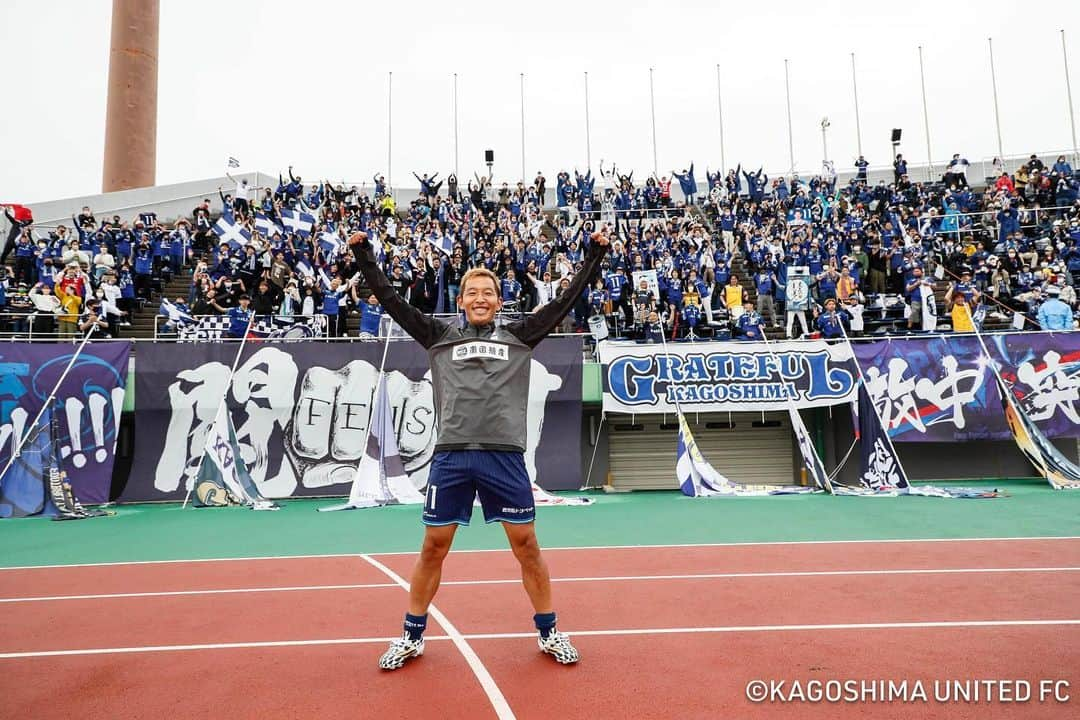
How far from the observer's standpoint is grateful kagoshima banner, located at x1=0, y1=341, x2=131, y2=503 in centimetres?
1262

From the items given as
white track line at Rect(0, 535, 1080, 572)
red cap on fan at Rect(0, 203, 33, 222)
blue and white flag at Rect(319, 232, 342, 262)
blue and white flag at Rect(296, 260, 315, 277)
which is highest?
red cap on fan at Rect(0, 203, 33, 222)

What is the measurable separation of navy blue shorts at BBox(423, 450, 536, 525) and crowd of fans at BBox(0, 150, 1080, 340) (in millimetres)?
11677

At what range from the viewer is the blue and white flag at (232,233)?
17609 millimetres

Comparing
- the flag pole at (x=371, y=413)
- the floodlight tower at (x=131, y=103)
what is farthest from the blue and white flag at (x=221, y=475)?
the floodlight tower at (x=131, y=103)

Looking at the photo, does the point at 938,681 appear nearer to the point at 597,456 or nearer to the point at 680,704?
the point at 680,704

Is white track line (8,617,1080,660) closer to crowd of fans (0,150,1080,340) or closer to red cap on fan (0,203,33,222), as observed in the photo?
crowd of fans (0,150,1080,340)

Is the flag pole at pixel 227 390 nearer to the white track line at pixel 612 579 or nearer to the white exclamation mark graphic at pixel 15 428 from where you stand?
the white exclamation mark graphic at pixel 15 428

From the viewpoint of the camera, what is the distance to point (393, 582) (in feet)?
21.1

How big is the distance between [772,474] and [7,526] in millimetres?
14285

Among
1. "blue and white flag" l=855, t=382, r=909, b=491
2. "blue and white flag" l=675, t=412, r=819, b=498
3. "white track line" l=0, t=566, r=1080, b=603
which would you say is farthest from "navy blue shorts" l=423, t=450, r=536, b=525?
"blue and white flag" l=855, t=382, r=909, b=491

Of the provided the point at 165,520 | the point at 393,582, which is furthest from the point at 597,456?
the point at 393,582

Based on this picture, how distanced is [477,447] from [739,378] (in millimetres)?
11170

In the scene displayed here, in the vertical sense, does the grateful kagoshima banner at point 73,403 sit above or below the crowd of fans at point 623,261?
below

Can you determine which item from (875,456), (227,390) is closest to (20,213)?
(227,390)
